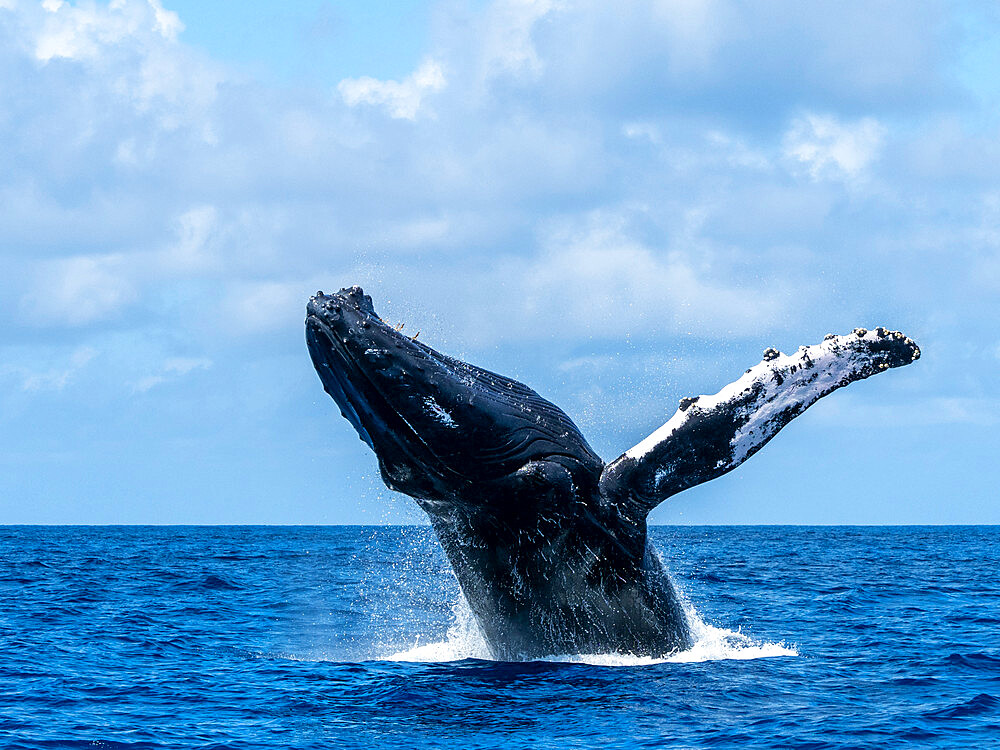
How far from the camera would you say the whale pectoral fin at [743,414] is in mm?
8172

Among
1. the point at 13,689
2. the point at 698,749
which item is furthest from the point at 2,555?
the point at 698,749

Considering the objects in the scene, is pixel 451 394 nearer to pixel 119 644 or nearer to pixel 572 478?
pixel 572 478

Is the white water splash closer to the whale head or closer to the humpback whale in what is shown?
the humpback whale

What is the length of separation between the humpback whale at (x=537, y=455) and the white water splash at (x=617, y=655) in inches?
6.4

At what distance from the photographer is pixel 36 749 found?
25.2 ft

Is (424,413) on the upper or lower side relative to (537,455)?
upper

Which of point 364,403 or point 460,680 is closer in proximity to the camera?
point 364,403

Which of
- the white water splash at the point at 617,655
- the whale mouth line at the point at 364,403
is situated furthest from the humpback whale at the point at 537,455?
the white water splash at the point at 617,655

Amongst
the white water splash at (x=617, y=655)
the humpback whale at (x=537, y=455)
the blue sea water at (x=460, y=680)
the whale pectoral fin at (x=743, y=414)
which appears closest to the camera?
the blue sea water at (x=460, y=680)

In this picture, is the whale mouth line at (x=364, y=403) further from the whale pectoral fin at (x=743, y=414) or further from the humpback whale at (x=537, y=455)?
the whale pectoral fin at (x=743, y=414)

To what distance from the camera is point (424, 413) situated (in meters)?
7.88

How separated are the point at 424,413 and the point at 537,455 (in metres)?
0.94

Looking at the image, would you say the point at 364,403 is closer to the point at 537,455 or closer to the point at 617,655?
the point at 537,455

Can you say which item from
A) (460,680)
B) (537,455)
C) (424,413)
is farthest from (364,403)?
(460,680)
